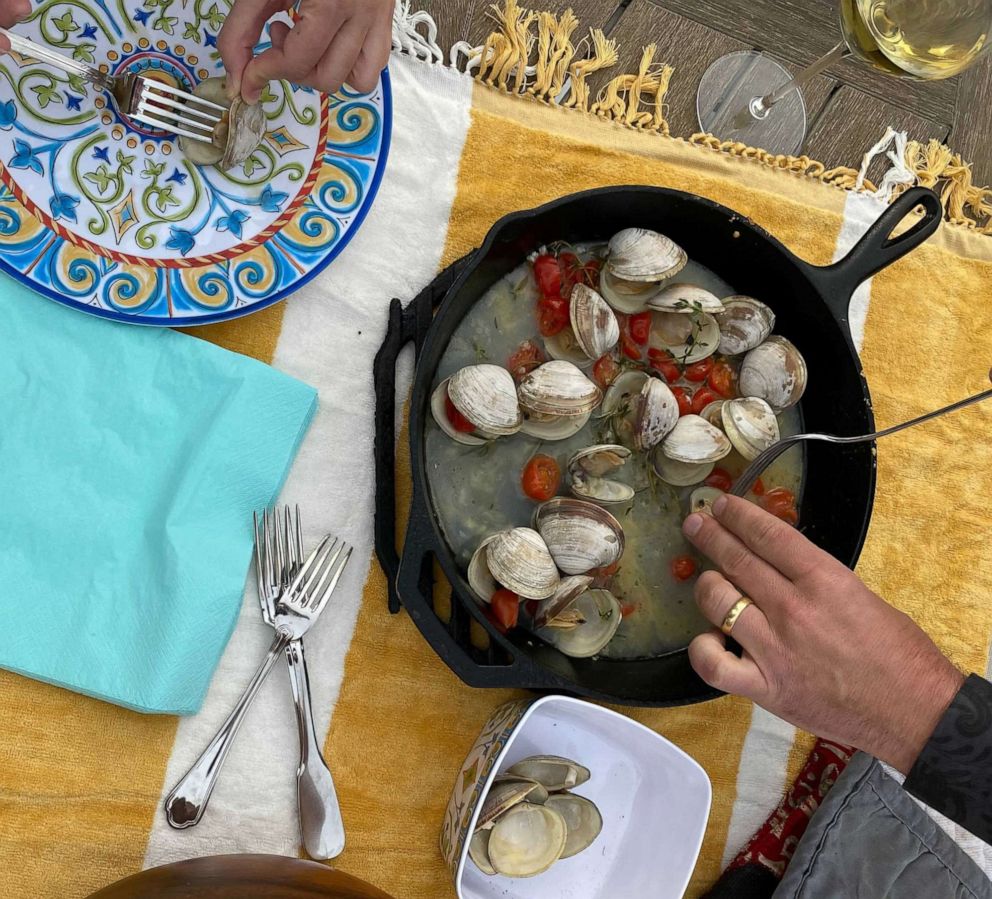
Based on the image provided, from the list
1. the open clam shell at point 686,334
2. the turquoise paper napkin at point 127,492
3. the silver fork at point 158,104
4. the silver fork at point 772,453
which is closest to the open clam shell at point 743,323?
the open clam shell at point 686,334

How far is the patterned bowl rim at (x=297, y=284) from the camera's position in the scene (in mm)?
920

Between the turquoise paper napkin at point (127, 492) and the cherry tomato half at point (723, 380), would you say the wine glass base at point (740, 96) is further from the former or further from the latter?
the turquoise paper napkin at point (127, 492)

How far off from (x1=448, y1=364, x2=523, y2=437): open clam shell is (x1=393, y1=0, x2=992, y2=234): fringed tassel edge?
37 centimetres

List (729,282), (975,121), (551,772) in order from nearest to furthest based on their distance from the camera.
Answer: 1. (551,772)
2. (729,282)
3. (975,121)

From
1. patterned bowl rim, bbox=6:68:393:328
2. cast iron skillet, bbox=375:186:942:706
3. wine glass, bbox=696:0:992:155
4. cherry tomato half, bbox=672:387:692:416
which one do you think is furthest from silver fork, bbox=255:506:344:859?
wine glass, bbox=696:0:992:155

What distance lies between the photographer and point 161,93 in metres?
0.91

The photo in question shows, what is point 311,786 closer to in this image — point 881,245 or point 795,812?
point 795,812

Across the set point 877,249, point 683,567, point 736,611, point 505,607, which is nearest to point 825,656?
point 736,611

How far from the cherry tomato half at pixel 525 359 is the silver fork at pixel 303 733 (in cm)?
29

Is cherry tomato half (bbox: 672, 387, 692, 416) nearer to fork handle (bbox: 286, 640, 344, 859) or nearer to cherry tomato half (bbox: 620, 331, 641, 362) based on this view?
cherry tomato half (bbox: 620, 331, 641, 362)

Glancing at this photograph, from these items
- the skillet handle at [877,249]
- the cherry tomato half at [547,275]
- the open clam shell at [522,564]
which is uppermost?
the skillet handle at [877,249]

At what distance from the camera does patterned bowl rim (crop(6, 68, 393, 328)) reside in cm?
92

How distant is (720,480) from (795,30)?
575 millimetres

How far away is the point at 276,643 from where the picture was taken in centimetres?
97
